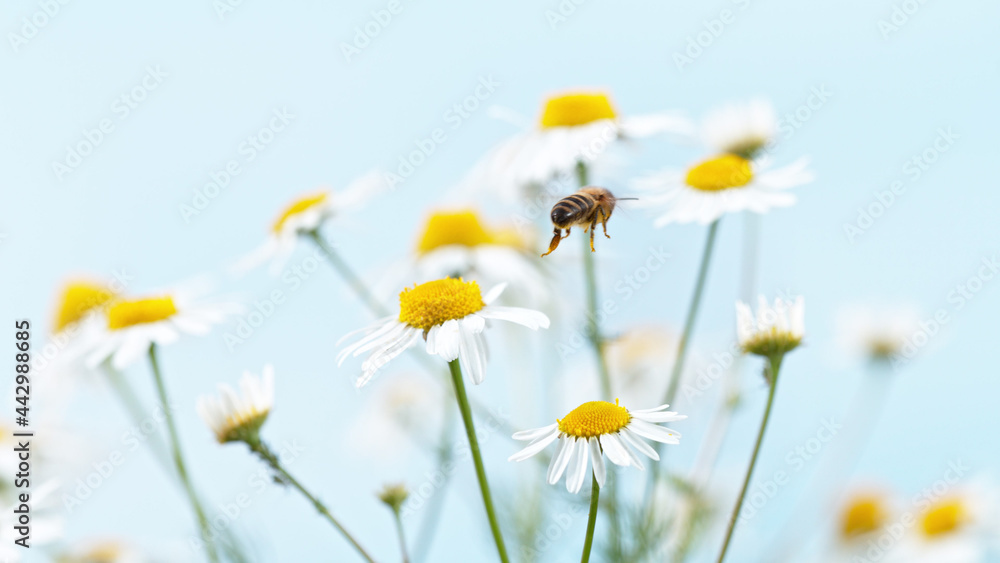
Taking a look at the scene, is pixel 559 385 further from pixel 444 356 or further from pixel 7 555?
pixel 7 555

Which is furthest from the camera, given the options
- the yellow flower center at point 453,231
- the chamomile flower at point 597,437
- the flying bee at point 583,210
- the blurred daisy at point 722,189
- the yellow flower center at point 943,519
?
the yellow flower center at point 943,519

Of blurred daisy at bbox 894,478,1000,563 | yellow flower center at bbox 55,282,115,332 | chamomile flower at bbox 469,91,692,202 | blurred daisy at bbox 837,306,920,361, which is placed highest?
yellow flower center at bbox 55,282,115,332

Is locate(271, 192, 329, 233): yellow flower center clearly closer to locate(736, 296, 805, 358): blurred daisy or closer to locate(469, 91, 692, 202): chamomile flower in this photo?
locate(469, 91, 692, 202): chamomile flower

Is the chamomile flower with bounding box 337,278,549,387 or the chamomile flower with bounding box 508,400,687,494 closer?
the chamomile flower with bounding box 508,400,687,494

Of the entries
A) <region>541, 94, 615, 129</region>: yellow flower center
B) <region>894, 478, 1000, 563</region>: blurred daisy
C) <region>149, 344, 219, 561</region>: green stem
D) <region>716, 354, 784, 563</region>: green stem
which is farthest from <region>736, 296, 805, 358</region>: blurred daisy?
<region>894, 478, 1000, 563</region>: blurred daisy

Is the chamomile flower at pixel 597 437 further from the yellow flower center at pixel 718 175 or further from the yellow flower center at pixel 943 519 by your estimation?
Result: the yellow flower center at pixel 943 519

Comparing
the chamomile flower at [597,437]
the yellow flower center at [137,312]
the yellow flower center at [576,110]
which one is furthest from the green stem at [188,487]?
the yellow flower center at [576,110]

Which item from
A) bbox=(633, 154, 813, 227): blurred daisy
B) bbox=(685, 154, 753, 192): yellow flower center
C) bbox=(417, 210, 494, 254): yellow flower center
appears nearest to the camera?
bbox=(633, 154, 813, 227): blurred daisy

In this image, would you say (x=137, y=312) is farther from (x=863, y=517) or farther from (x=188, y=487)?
(x=863, y=517)
